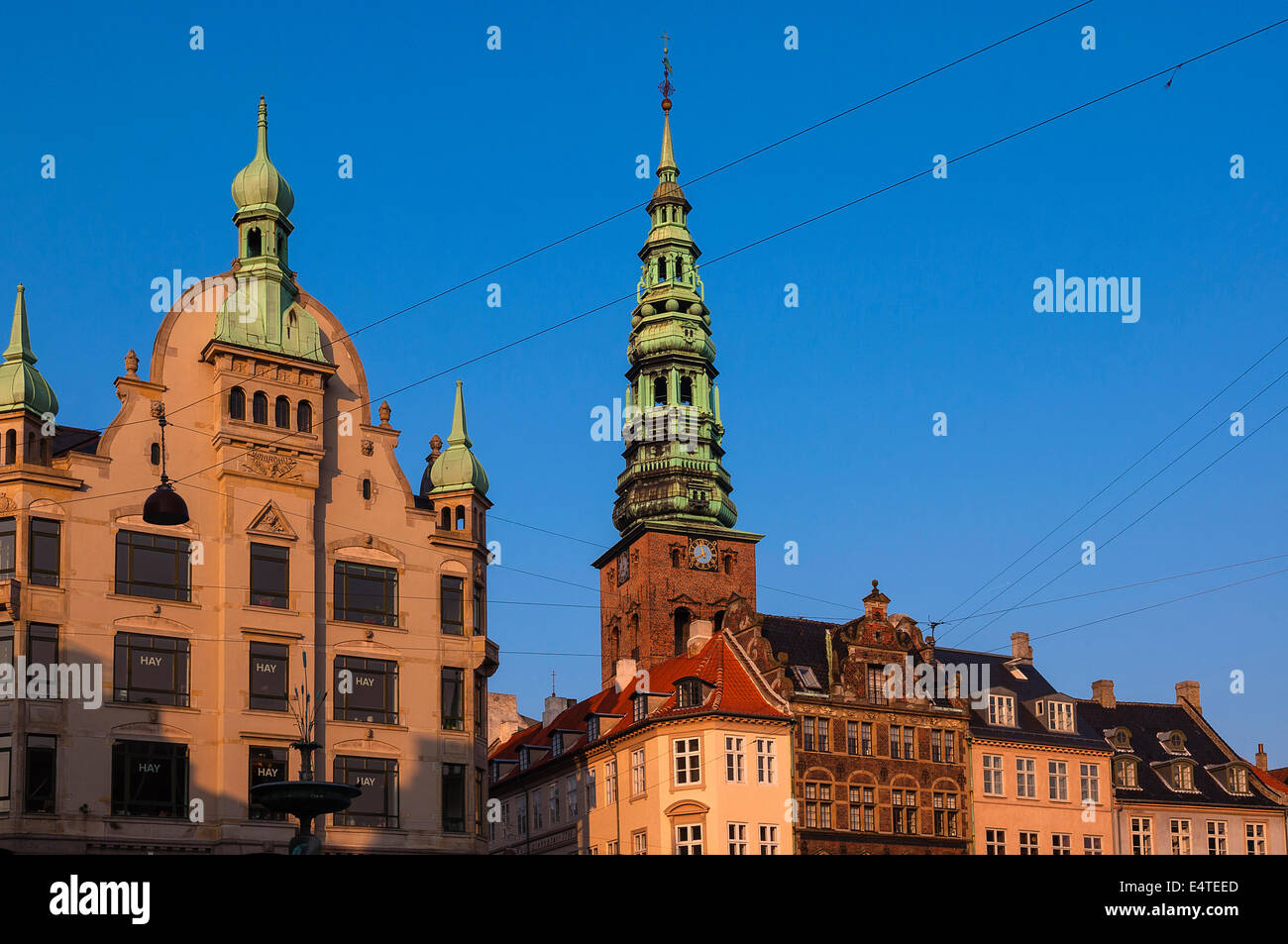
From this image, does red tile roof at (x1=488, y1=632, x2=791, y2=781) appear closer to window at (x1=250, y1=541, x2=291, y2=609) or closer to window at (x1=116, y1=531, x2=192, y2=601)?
window at (x1=250, y1=541, x2=291, y2=609)

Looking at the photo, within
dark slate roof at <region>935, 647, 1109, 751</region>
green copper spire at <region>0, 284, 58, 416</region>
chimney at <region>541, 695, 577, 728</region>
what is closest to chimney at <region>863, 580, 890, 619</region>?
dark slate roof at <region>935, 647, 1109, 751</region>

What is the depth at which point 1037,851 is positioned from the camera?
3108 inches

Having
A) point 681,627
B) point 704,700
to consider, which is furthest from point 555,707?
point 704,700

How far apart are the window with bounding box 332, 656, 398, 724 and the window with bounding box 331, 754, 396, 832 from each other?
53.3 inches

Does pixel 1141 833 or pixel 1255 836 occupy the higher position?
pixel 1141 833

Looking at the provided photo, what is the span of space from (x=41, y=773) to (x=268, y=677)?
735cm

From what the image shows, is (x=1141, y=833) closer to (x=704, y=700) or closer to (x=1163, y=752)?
(x=1163, y=752)

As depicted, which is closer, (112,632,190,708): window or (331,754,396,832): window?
(112,632,190,708): window

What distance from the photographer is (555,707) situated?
96125mm

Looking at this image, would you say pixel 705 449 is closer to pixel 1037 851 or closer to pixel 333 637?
pixel 1037 851

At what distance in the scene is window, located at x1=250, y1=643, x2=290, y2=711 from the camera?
55.6m

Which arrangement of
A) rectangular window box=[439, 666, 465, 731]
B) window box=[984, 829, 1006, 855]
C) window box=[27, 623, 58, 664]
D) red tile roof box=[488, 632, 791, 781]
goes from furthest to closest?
window box=[984, 829, 1006, 855] → red tile roof box=[488, 632, 791, 781] → rectangular window box=[439, 666, 465, 731] → window box=[27, 623, 58, 664]
